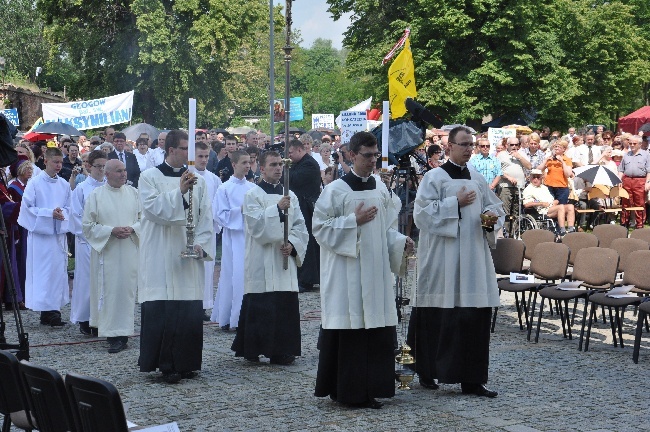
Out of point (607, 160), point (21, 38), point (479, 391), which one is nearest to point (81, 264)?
point (479, 391)

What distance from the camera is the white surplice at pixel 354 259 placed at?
8.04 meters

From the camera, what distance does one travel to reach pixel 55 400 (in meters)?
4.90

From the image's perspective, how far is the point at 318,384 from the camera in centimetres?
815

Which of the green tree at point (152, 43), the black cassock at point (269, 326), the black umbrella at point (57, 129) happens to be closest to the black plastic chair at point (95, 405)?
the black cassock at point (269, 326)

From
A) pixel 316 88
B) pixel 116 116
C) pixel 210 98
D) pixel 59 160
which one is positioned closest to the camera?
pixel 59 160

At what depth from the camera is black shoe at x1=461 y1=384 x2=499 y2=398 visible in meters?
8.44

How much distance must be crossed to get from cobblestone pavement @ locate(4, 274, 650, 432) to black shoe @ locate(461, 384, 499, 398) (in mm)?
70

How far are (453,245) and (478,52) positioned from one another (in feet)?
111

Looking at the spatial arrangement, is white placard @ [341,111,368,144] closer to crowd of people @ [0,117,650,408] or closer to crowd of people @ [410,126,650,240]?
crowd of people @ [410,126,650,240]

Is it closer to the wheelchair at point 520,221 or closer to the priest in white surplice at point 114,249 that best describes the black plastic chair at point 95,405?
the priest in white surplice at point 114,249

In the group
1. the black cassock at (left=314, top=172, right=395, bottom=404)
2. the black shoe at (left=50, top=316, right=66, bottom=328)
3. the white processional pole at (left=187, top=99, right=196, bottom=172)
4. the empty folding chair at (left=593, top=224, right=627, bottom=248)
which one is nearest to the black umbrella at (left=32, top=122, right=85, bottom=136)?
the black shoe at (left=50, top=316, right=66, bottom=328)

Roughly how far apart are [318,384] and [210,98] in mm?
39811

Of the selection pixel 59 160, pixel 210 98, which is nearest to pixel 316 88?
pixel 210 98

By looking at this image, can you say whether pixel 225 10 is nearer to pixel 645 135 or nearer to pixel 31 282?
pixel 645 135
